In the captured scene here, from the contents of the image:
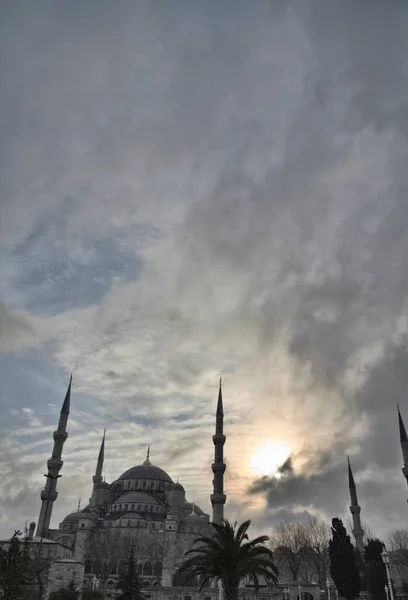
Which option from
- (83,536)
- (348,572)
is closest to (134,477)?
(83,536)


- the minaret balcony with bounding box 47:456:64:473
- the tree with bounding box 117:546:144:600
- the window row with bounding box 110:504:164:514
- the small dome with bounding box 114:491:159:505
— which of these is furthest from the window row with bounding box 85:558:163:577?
the tree with bounding box 117:546:144:600

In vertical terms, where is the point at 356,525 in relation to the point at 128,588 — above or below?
above

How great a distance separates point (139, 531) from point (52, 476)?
2132 cm

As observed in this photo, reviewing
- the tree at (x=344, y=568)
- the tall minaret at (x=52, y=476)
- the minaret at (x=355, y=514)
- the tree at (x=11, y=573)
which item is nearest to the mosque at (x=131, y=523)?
the tall minaret at (x=52, y=476)

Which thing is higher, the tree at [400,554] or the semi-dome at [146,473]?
the semi-dome at [146,473]

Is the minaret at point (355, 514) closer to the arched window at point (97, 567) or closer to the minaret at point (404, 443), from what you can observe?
the minaret at point (404, 443)

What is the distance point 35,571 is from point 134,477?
49.1 meters

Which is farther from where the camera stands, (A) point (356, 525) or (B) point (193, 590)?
(A) point (356, 525)

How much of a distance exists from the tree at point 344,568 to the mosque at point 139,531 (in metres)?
9.20

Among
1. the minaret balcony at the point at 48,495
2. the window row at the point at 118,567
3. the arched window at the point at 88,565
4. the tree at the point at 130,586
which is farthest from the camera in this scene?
the arched window at the point at 88,565

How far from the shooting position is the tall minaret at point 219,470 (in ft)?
181

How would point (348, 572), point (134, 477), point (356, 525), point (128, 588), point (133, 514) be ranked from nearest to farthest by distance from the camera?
1. point (128, 588)
2. point (348, 572)
3. point (356, 525)
4. point (133, 514)
5. point (134, 477)

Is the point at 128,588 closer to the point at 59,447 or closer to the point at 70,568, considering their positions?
the point at 70,568

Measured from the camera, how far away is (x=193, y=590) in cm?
5028
